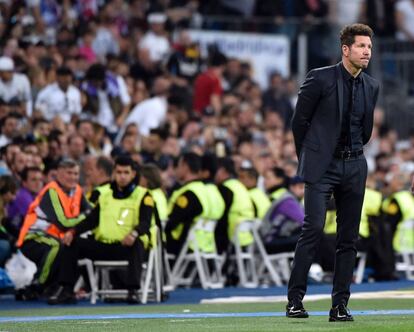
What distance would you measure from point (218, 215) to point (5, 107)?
138 inches

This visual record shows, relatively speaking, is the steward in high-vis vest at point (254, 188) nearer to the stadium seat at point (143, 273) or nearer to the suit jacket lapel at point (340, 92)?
the stadium seat at point (143, 273)

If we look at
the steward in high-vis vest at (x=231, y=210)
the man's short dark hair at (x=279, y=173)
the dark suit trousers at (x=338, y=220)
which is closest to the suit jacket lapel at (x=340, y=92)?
the dark suit trousers at (x=338, y=220)

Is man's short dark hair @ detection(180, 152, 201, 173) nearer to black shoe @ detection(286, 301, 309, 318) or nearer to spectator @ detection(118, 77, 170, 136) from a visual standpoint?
spectator @ detection(118, 77, 170, 136)

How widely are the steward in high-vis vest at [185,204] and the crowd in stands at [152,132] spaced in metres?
0.02

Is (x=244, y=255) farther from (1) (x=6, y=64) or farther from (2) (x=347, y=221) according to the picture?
(2) (x=347, y=221)

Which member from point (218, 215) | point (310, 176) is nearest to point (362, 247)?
point (218, 215)

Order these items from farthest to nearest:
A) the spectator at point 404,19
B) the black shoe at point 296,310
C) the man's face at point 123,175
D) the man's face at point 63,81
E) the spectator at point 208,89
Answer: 1. the spectator at point 404,19
2. the spectator at point 208,89
3. the man's face at point 63,81
4. the man's face at point 123,175
5. the black shoe at point 296,310

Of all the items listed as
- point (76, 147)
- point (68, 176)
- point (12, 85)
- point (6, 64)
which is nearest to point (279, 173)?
point (76, 147)

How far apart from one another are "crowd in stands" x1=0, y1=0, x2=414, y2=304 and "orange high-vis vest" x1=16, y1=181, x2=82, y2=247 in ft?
0.07

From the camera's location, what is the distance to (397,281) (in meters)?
22.1

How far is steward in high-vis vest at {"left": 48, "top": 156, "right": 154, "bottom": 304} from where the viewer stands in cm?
1698

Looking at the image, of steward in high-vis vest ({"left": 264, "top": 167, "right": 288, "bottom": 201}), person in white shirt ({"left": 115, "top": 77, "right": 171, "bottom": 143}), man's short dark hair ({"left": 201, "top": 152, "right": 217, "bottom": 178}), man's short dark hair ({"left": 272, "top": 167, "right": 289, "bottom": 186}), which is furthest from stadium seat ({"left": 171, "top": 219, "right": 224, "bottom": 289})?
Answer: person in white shirt ({"left": 115, "top": 77, "right": 171, "bottom": 143})

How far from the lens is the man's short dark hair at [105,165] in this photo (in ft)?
63.1

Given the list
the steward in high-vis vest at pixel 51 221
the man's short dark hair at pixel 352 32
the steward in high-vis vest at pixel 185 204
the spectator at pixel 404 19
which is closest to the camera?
the man's short dark hair at pixel 352 32
